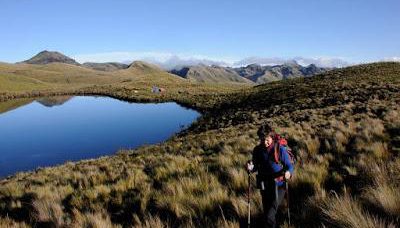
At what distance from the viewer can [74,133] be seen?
1704 inches

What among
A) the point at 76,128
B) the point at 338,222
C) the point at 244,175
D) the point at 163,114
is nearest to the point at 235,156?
the point at 244,175

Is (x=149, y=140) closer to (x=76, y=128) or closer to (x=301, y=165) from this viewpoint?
(x=76, y=128)

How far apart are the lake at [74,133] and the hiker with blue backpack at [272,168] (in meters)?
23.2

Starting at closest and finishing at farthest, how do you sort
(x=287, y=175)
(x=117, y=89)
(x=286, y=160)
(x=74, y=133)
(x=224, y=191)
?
(x=287, y=175) → (x=286, y=160) → (x=224, y=191) → (x=74, y=133) → (x=117, y=89)

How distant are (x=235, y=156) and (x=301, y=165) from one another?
366 cm

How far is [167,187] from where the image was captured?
1122 centimetres

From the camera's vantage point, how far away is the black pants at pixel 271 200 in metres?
7.46

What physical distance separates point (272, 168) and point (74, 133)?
38.2 m

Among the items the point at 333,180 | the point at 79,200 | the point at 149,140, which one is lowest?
the point at 149,140

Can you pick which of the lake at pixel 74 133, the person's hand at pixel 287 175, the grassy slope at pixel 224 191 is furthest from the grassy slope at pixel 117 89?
the person's hand at pixel 287 175

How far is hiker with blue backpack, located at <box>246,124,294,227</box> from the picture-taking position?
7.52 metres

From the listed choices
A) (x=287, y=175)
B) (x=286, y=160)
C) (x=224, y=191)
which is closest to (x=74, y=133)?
(x=224, y=191)

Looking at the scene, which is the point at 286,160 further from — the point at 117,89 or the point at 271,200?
the point at 117,89

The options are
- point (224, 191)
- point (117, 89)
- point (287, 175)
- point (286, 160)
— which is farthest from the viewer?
point (117, 89)
